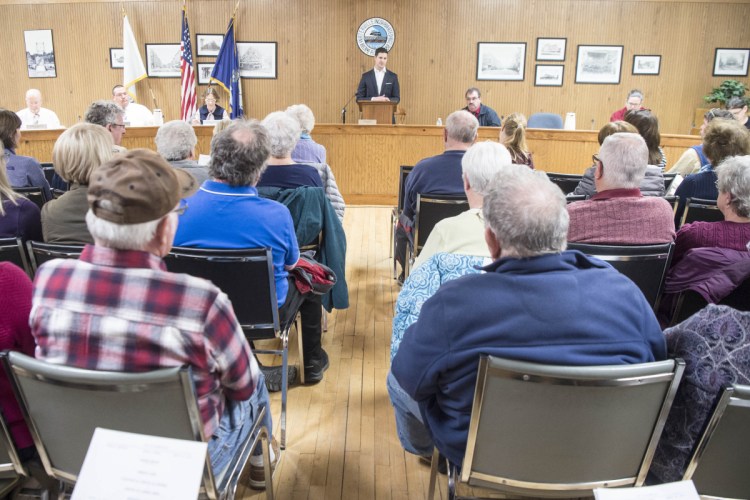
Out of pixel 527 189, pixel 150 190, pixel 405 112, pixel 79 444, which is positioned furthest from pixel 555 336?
pixel 405 112

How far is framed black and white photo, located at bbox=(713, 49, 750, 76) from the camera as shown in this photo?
331 inches

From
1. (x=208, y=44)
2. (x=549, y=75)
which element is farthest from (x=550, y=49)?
(x=208, y=44)

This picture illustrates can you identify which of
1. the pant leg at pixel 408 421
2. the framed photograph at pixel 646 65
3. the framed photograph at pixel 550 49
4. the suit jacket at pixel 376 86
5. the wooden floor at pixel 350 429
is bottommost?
the wooden floor at pixel 350 429

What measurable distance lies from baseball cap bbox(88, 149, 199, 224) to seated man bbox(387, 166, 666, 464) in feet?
2.14

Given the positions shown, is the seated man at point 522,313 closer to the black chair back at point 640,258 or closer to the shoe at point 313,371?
the black chair back at point 640,258

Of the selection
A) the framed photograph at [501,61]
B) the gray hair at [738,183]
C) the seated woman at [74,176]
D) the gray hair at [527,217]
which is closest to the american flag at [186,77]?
the framed photograph at [501,61]

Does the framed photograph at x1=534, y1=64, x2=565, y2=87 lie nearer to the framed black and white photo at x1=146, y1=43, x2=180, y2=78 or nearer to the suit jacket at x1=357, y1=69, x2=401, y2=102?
the suit jacket at x1=357, y1=69, x2=401, y2=102

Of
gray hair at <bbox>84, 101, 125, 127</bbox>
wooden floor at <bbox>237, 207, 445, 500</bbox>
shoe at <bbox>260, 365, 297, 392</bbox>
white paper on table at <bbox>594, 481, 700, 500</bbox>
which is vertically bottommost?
wooden floor at <bbox>237, 207, 445, 500</bbox>

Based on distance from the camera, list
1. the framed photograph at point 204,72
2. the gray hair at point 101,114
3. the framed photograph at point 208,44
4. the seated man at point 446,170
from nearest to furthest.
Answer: the seated man at point 446,170
the gray hair at point 101,114
the framed photograph at point 208,44
the framed photograph at point 204,72

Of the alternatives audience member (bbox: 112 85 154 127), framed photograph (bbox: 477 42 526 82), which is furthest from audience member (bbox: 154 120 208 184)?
framed photograph (bbox: 477 42 526 82)

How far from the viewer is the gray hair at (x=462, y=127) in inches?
138

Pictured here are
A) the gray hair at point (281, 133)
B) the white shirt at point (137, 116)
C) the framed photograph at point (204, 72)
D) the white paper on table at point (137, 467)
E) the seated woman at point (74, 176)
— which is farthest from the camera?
the framed photograph at point (204, 72)

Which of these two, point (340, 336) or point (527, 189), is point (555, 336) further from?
point (340, 336)

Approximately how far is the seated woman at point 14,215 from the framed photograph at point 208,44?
686cm
